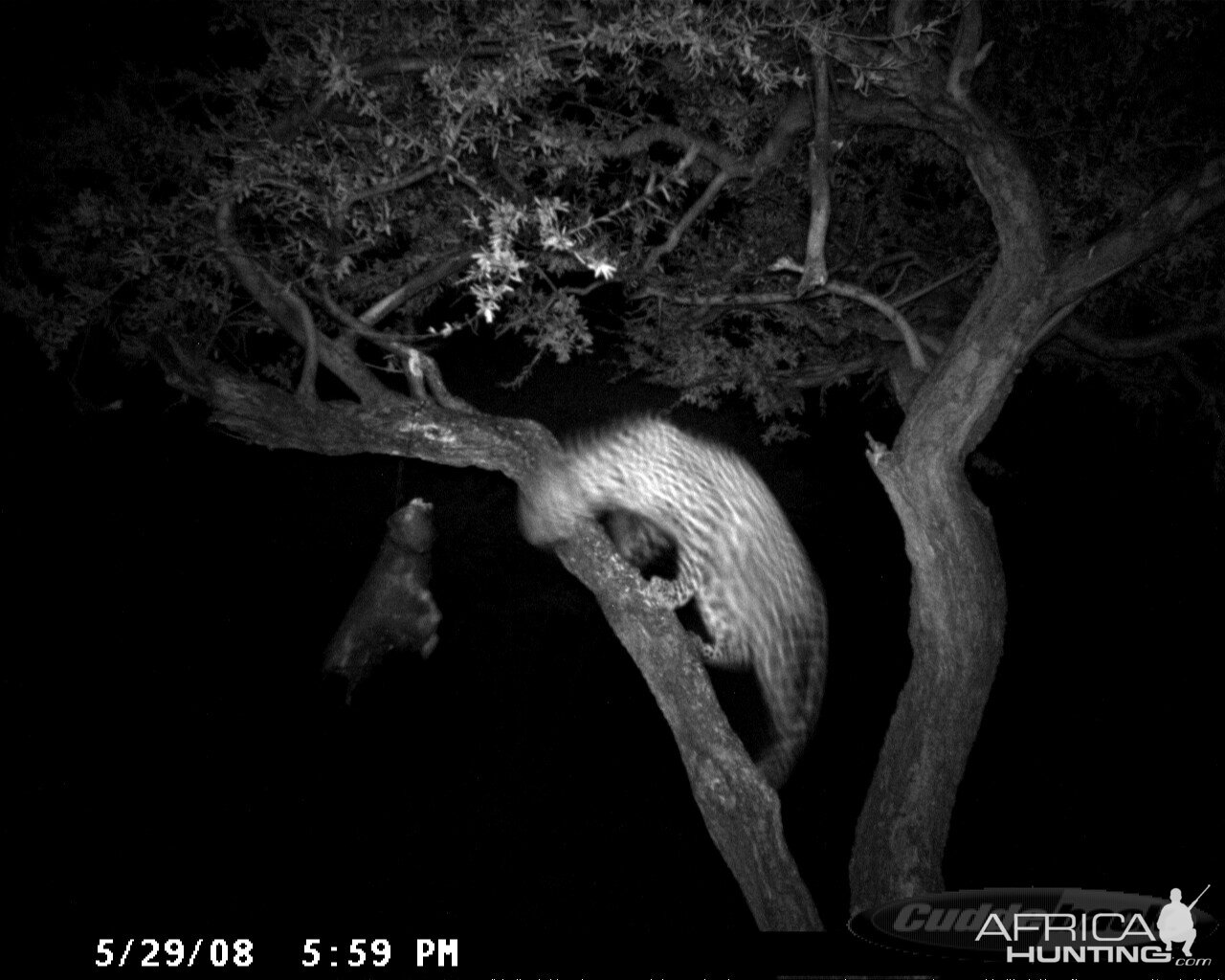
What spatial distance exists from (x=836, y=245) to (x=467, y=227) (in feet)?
9.82

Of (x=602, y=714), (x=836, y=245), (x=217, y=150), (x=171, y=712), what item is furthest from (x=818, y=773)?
(x=217, y=150)

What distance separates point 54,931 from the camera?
289 inches

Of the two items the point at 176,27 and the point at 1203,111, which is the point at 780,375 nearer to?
the point at 1203,111

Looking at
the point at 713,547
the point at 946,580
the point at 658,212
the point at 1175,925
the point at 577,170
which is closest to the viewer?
the point at 1175,925

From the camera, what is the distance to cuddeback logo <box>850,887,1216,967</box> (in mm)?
4512

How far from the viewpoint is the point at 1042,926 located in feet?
15.4

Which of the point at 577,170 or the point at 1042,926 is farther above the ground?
the point at 577,170
